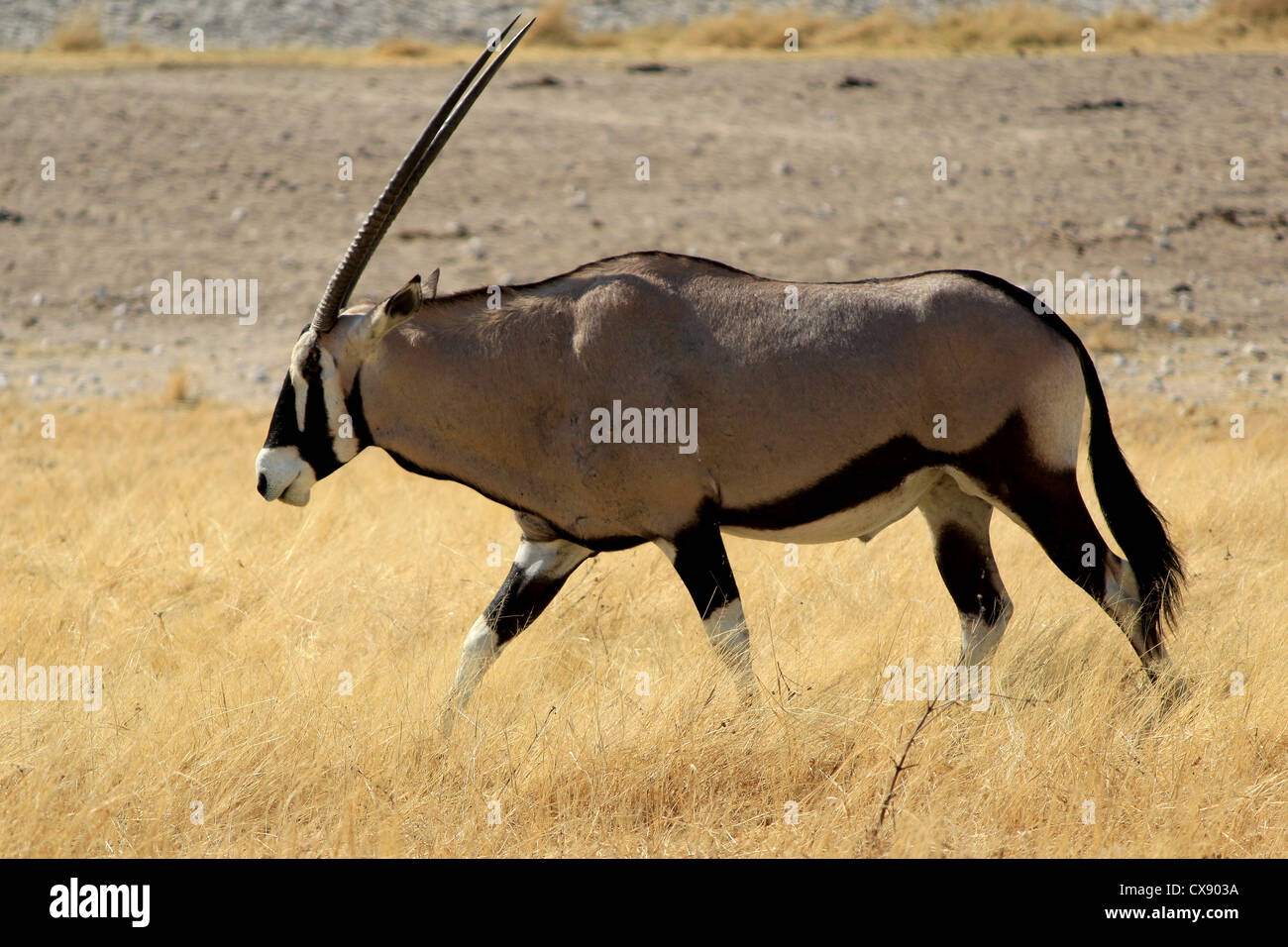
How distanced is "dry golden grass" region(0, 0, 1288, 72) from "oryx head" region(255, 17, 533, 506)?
17.4 metres

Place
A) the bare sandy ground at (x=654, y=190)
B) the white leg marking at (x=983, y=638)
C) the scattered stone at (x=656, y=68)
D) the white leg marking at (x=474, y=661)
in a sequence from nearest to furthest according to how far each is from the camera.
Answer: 1. the white leg marking at (x=474, y=661)
2. the white leg marking at (x=983, y=638)
3. the bare sandy ground at (x=654, y=190)
4. the scattered stone at (x=656, y=68)

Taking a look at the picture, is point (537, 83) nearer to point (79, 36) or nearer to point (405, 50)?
point (405, 50)

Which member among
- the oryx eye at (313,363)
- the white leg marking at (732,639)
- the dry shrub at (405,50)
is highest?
the dry shrub at (405,50)

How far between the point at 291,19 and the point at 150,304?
436 inches

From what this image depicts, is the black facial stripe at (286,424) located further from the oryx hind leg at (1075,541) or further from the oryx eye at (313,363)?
the oryx hind leg at (1075,541)

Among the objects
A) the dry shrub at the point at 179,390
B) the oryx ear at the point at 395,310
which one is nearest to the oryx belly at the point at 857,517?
the oryx ear at the point at 395,310

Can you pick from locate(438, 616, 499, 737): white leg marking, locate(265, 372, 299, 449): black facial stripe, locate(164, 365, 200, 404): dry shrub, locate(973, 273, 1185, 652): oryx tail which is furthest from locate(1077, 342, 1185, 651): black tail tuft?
A: locate(164, 365, 200, 404): dry shrub

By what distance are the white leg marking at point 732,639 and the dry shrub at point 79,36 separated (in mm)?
21152

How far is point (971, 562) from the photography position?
604cm

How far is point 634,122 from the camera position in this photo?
19.3m

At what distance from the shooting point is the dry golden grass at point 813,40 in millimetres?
21953
